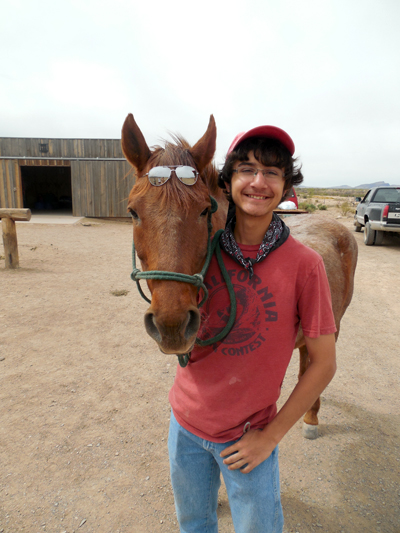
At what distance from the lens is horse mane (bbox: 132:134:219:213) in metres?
1.20

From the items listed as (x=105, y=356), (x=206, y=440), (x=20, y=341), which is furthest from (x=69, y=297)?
(x=206, y=440)

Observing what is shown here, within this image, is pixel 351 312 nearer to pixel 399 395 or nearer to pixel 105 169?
pixel 399 395

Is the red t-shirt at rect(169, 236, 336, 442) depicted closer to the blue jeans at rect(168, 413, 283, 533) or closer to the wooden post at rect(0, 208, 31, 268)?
the blue jeans at rect(168, 413, 283, 533)

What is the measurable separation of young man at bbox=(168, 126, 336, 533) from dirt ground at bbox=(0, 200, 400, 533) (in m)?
1.04

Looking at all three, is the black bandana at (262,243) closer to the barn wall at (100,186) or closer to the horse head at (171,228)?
the horse head at (171,228)

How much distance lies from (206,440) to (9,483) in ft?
5.95

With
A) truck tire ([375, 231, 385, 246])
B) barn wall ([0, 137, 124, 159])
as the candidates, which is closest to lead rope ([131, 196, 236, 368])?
truck tire ([375, 231, 385, 246])

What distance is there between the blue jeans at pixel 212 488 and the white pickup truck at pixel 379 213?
1045 cm

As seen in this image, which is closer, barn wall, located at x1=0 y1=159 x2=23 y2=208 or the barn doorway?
barn wall, located at x1=0 y1=159 x2=23 y2=208

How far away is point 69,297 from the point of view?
542cm

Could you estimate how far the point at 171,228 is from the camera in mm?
1145

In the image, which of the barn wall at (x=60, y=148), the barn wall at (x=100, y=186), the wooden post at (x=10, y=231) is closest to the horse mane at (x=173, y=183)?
the wooden post at (x=10, y=231)

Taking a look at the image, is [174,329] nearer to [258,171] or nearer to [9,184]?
[258,171]

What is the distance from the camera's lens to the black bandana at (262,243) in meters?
1.16
